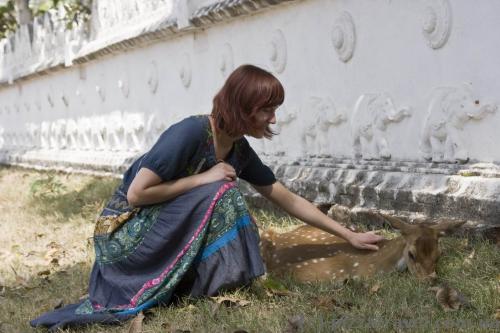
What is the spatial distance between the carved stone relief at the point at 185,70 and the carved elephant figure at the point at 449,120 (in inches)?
150

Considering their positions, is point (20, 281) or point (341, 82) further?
point (341, 82)

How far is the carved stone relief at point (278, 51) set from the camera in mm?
6957

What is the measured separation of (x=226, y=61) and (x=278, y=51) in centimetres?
99

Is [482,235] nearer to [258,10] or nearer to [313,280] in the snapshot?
[313,280]

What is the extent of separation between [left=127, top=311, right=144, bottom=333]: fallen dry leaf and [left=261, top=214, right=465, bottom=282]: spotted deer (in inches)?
37.7

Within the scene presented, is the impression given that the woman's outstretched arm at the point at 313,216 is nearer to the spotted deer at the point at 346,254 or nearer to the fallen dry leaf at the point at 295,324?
the spotted deer at the point at 346,254

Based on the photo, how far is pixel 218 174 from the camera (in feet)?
14.0

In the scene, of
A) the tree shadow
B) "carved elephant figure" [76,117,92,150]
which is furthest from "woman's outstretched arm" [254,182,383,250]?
"carved elephant figure" [76,117,92,150]

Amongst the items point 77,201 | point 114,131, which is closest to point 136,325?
point 77,201

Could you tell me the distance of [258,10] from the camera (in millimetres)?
7121

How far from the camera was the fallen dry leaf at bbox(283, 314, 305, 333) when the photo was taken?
3.63 m

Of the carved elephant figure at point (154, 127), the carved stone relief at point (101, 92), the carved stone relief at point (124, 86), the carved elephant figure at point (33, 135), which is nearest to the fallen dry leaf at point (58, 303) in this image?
the carved elephant figure at point (154, 127)

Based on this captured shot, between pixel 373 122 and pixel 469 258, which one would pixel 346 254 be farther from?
pixel 373 122

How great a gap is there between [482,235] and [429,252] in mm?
623
